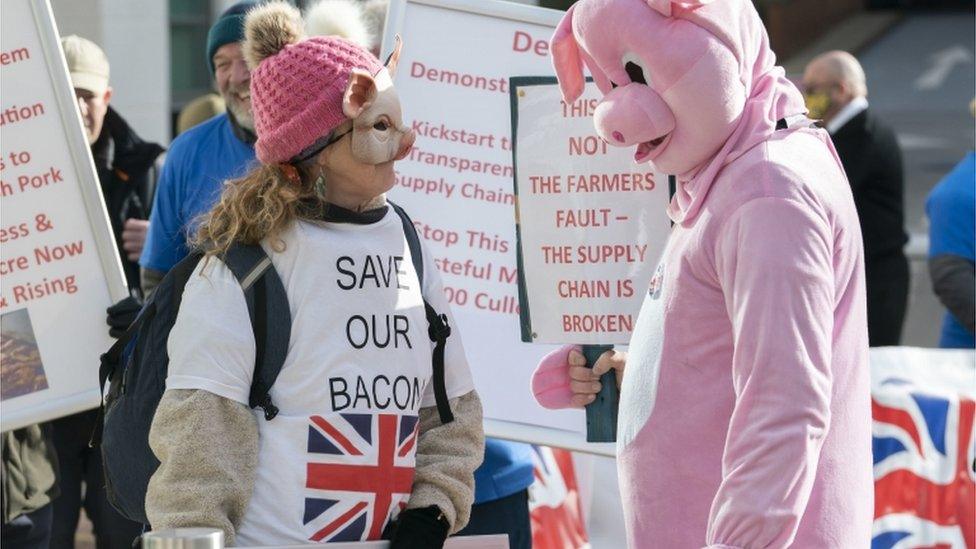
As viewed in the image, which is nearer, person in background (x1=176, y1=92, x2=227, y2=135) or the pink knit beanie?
the pink knit beanie

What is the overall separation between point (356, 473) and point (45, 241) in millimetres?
1433

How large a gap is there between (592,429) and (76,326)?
126cm

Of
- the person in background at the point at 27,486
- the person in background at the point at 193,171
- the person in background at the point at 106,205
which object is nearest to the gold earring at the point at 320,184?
the person in background at the point at 193,171

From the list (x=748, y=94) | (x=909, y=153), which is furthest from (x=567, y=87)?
(x=909, y=153)

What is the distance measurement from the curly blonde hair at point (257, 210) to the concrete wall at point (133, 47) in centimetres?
955

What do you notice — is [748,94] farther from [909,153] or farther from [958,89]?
[958,89]

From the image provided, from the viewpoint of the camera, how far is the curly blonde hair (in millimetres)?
2848

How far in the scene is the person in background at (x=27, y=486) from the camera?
438 cm

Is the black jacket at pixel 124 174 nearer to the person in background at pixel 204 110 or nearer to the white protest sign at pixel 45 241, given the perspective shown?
the white protest sign at pixel 45 241

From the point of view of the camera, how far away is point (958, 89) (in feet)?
72.5

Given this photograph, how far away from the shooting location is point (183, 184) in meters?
4.54

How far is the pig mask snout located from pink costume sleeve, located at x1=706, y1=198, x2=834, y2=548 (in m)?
0.28

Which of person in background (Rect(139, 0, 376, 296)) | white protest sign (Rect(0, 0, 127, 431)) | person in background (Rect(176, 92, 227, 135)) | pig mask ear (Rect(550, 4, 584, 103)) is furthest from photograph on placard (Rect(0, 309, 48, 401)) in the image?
person in background (Rect(176, 92, 227, 135))

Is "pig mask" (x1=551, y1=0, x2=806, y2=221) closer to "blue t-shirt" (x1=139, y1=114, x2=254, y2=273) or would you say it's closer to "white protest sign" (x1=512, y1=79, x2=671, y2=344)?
"white protest sign" (x1=512, y1=79, x2=671, y2=344)
